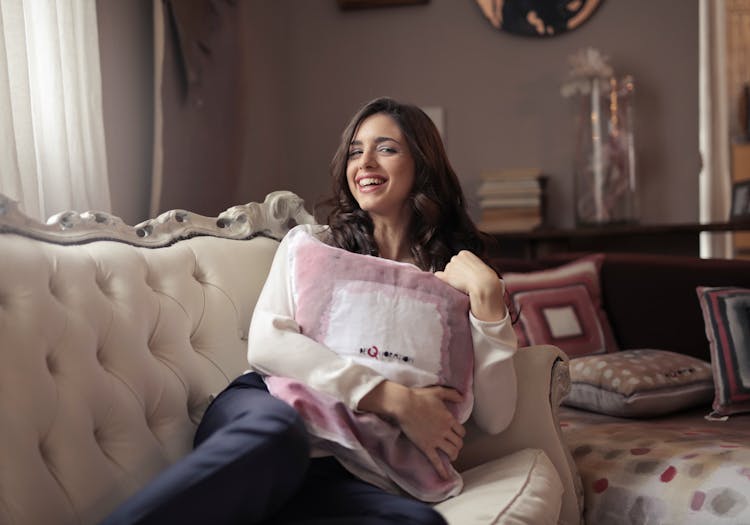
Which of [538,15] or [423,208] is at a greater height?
[538,15]

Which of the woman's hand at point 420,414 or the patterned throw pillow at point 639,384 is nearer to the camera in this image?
the woman's hand at point 420,414

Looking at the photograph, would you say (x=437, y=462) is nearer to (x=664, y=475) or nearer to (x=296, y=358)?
(x=296, y=358)

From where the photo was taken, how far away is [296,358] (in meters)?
1.34

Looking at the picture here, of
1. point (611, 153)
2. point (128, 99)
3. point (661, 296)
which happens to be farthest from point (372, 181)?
point (611, 153)

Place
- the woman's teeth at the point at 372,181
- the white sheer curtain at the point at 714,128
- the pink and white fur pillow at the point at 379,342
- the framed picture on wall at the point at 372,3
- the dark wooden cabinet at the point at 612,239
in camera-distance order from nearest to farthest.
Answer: the pink and white fur pillow at the point at 379,342
the woman's teeth at the point at 372,181
the dark wooden cabinet at the point at 612,239
the framed picture on wall at the point at 372,3
the white sheer curtain at the point at 714,128

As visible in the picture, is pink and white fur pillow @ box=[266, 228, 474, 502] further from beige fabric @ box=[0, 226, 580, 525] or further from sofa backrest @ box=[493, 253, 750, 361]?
sofa backrest @ box=[493, 253, 750, 361]

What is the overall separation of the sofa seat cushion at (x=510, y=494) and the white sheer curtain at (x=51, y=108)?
40.8 inches

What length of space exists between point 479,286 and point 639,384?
0.79 m

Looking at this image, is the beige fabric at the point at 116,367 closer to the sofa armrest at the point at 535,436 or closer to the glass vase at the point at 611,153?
the sofa armrest at the point at 535,436

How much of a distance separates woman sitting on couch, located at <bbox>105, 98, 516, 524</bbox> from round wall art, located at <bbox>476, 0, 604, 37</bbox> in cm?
192

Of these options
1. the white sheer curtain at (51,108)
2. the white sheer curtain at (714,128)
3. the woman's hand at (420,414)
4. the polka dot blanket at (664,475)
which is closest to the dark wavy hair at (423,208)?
the woman's hand at (420,414)

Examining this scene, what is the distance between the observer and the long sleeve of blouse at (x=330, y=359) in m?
1.31

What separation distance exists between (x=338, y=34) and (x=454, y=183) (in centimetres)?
205

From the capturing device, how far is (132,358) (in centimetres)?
135
